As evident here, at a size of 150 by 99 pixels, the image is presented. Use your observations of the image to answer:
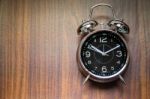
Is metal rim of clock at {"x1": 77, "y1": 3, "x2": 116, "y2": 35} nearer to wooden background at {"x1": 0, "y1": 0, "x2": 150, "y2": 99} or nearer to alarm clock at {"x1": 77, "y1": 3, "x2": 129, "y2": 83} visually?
alarm clock at {"x1": 77, "y1": 3, "x2": 129, "y2": 83}

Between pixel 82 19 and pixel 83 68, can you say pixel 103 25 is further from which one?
pixel 83 68

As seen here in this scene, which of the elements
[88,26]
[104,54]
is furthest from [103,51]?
[88,26]

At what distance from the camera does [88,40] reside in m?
2.54

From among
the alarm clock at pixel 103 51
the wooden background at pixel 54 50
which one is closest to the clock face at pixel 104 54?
the alarm clock at pixel 103 51

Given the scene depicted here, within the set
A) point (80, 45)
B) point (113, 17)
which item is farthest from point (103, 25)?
point (80, 45)

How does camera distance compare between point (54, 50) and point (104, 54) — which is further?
point (54, 50)

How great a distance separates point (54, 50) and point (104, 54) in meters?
0.43

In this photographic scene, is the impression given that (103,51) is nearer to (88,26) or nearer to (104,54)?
(104,54)

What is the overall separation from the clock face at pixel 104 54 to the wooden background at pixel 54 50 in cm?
12

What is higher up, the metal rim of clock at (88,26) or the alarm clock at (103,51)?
the metal rim of clock at (88,26)

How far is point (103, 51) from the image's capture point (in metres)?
2.53

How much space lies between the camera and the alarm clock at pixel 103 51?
249 centimetres


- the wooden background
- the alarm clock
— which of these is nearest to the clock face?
the alarm clock

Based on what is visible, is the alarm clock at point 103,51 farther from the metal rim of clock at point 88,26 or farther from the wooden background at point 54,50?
the wooden background at point 54,50
